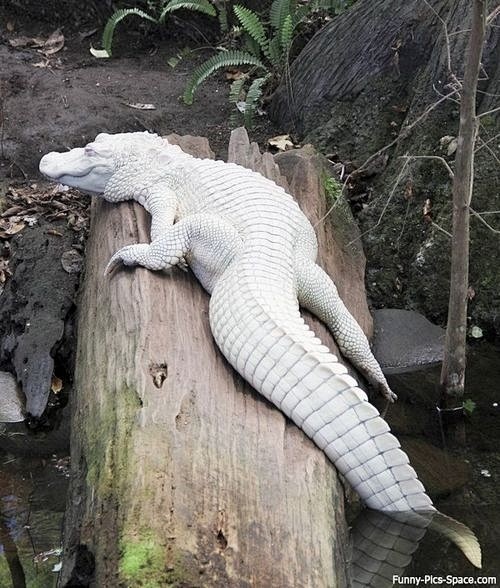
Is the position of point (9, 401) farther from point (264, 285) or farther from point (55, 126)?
point (55, 126)

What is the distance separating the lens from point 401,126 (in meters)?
6.42

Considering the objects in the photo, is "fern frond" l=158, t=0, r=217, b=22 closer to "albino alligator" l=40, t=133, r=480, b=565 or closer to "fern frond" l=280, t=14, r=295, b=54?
"fern frond" l=280, t=14, r=295, b=54

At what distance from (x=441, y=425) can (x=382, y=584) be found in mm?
1332

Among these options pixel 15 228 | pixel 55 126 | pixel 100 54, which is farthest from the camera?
pixel 100 54

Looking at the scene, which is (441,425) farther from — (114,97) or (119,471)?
(114,97)

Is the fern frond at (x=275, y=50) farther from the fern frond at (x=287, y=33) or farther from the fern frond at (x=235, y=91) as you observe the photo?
the fern frond at (x=235, y=91)

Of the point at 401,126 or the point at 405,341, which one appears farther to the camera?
the point at 401,126

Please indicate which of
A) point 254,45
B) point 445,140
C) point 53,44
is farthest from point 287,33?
point 53,44

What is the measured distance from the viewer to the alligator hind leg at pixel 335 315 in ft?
14.2

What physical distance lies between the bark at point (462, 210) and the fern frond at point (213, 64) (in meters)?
3.35

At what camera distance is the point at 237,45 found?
838 cm

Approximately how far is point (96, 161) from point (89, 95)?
Answer: 2670 millimetres

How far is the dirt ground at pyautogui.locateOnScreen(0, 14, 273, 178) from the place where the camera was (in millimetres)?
7004

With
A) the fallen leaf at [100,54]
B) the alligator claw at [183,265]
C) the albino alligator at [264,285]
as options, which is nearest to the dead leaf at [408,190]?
the albino alligator at [264,285]
